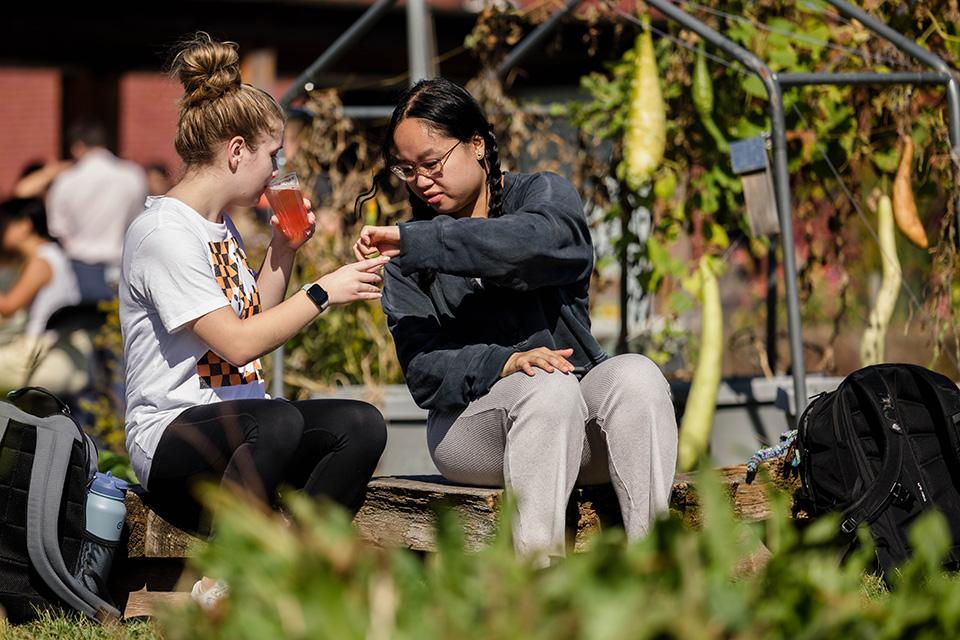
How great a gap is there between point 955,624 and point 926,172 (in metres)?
3.09

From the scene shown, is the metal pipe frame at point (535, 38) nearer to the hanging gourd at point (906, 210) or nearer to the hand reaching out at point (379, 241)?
the hanging gourd at point (906, 210)

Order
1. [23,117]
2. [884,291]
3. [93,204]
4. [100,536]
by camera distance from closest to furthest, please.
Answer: [100,536]
[884,291]
[93,204]
[23,117]

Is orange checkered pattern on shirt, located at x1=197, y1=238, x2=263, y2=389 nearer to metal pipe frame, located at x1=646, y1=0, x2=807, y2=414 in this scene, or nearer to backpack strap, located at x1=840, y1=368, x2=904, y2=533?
backpack strap, located at x1=840, y1=368, x2=904, y2=533

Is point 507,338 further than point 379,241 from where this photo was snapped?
Yes

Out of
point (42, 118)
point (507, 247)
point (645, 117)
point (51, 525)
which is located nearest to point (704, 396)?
point (645, 117)

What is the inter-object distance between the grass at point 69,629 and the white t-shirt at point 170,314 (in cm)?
30

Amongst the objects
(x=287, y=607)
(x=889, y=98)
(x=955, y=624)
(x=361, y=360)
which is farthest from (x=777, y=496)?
(x=361, y=360)

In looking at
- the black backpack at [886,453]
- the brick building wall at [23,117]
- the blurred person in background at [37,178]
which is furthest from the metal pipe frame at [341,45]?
the brick building wall at [23,117]

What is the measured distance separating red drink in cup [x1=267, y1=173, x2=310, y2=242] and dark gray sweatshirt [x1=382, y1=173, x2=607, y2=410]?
23 centimetres

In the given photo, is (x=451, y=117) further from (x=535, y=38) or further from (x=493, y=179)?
(x=535, y=38)

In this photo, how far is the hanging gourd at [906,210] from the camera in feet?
13.0

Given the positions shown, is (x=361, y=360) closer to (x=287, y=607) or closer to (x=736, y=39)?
(x=736, y=39)

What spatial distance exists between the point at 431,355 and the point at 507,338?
0.18 metres

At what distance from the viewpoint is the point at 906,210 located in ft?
13.0
